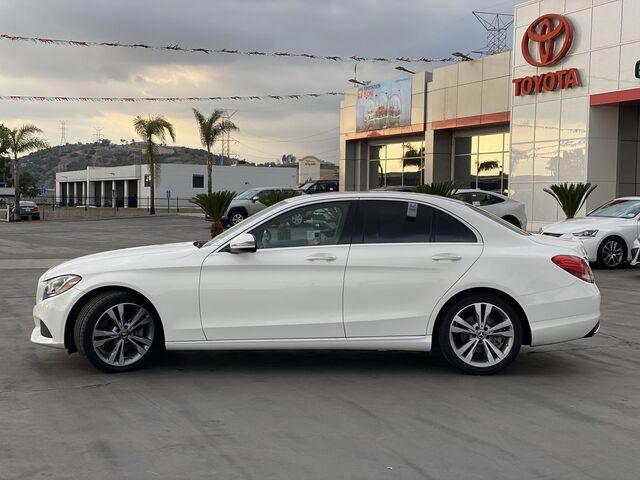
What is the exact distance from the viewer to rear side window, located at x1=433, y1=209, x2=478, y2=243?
6.37 metres

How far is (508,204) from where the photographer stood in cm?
2161

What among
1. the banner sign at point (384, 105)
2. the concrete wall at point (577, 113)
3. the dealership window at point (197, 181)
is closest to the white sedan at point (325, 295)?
the concrete wall at point (577, 113)

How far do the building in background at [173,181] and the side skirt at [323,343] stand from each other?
6561 centimetres

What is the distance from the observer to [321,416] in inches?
203

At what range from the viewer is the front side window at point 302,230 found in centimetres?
632

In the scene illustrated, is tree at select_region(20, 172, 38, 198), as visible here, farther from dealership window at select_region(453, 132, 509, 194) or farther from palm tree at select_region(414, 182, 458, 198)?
palm tree at select_region(414, 182, 458, 198)

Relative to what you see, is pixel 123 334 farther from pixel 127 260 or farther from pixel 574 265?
pixel 574 265

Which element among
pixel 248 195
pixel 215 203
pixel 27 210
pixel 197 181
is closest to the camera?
pixel 215 203

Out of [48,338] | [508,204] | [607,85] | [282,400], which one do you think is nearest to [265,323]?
[282,400]

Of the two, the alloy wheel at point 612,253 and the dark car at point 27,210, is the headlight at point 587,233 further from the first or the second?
the dark car at point 27,210

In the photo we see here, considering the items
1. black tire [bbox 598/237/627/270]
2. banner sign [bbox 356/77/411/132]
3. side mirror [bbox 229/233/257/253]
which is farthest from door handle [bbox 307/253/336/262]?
banner sign [bbox 356/77/411/132]

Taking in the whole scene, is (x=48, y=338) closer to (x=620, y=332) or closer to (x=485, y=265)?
(x=485, y=265)

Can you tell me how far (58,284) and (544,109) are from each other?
75.6ft

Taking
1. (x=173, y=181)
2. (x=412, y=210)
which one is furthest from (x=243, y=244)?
(x=173, y=181)
